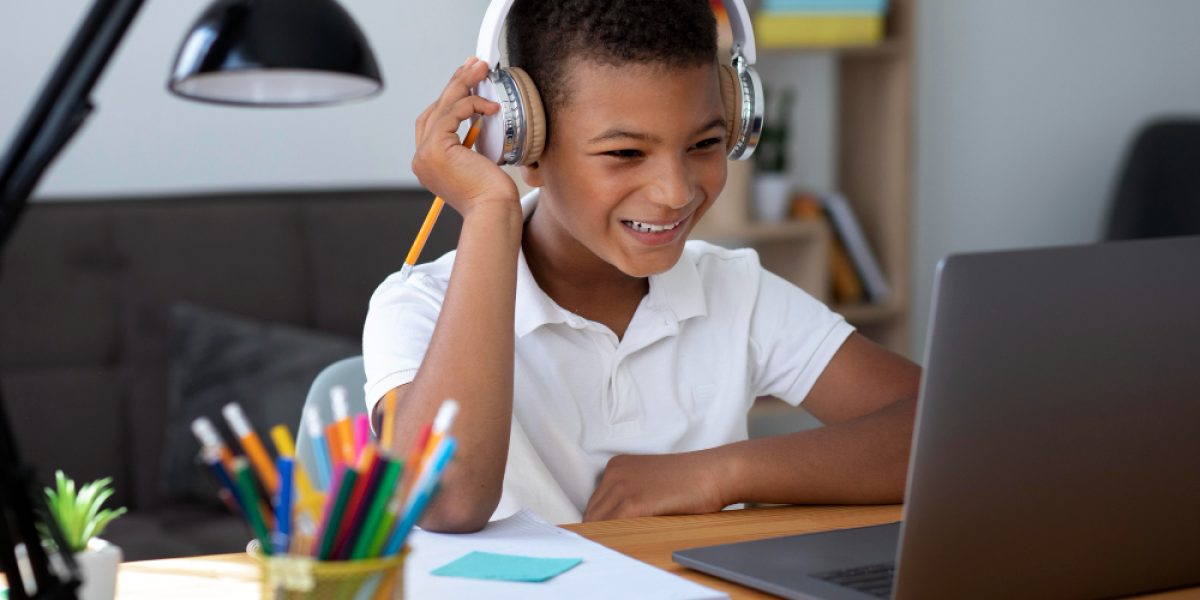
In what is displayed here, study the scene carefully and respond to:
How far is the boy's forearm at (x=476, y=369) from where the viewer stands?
106cm

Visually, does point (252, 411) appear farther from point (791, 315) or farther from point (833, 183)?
point (833, 183)

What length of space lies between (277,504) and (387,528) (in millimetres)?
51

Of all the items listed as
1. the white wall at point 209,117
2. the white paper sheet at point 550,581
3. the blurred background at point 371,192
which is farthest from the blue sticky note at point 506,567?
the white wall at point 209,117

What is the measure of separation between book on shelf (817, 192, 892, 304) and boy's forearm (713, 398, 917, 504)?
2253mm

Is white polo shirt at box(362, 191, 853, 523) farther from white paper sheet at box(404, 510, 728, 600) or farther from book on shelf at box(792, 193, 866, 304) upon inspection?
book on shelf at box(792, 193, 866, 304)

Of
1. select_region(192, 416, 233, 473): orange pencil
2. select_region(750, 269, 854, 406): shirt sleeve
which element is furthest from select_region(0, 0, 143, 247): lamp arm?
select_region(750, 269, 854, 406): shirt sleeve

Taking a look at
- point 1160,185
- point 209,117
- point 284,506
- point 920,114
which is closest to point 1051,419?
point 284,506

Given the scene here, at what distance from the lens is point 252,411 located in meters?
2.39

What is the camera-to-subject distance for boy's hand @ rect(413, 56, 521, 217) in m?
1.16

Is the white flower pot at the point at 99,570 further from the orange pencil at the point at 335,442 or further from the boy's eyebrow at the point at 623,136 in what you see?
the boy's eyebrow at the point at 623,136

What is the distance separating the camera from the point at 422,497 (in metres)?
0.60

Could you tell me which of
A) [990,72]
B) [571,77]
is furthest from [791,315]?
[990,72]

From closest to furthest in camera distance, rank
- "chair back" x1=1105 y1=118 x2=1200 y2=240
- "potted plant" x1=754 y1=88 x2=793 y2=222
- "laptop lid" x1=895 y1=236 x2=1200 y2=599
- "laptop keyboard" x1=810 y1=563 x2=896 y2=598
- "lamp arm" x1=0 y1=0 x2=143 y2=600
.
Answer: "lamp arm" x1=0 y1=0 x2=143 y2=600, "laptop lid" x1=895 y1=236 x2=1200 y2=599, "laptop keyboard" x1=810 y1=563 x2=896 y2=598, "potted plant" x1=754 y1=88 x2=793 y2=222, "chair back" x1=1105 y1=118 x2=1200 y2=240

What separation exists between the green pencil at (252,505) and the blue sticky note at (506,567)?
0.27 m
